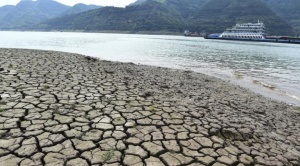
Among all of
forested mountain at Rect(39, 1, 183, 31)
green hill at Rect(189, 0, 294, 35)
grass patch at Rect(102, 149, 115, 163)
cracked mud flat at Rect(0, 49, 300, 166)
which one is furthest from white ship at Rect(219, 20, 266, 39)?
grass patch at Rect(102, 149, 115, 163)

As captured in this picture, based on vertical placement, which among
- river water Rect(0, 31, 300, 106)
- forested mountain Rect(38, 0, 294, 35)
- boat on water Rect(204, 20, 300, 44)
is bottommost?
river water Rect(0, 31, 300, 106)

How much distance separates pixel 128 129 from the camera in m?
5.07

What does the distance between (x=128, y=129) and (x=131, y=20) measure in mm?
166275

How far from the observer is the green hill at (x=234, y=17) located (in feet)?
446

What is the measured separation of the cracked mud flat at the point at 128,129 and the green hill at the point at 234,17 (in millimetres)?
137644

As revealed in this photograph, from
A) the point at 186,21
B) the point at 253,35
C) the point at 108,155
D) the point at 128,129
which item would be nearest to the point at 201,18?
the point at 186,21

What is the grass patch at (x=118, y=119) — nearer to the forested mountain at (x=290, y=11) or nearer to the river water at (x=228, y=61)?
the river water at (x=228, y=61)

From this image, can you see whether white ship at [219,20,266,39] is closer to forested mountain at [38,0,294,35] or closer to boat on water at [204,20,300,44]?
boat on water at [204,20,300,44]

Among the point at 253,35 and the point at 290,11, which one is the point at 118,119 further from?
the point at 290,11

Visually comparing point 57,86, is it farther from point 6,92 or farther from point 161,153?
point 161,153

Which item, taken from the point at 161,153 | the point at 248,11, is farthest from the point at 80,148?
the point at 248,11

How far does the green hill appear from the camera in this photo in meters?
136

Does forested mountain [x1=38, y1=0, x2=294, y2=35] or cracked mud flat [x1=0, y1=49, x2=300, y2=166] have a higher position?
forested mountain [x1=38, y1=0, x2=294, y2=35]

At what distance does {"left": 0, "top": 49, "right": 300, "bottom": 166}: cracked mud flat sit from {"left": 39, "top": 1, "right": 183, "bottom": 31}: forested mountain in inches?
5660
